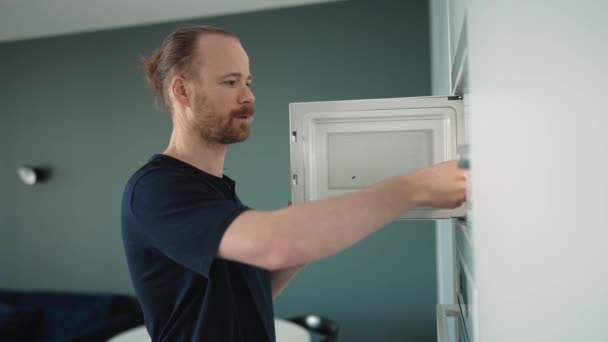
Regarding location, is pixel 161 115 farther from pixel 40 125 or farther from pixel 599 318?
pixel 599 318

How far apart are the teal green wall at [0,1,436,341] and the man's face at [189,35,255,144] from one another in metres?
2.53

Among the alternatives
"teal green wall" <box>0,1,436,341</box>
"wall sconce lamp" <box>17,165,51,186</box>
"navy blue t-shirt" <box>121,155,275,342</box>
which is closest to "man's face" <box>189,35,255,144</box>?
"navy blue t-shirt" <box>121,155,275,342</box>

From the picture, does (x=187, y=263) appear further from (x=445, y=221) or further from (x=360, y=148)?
(x=445, y=221)

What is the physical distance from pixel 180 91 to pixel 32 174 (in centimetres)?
378

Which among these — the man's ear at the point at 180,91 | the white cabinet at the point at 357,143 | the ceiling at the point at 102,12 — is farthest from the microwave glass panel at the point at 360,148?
the ceiling at the point at 102,12

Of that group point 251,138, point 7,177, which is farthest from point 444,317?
point 7,177

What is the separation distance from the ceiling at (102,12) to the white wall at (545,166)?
325cm

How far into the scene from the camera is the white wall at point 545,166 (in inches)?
18.1

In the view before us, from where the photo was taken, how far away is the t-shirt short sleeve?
76 centimetres

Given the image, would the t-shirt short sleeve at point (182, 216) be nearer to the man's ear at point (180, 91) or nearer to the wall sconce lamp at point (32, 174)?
the man's ear at point (180, 91)

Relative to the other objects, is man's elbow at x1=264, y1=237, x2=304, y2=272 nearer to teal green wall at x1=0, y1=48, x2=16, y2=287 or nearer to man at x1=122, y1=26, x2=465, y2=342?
man at x1=122, y1=26, x2=465, y2=342

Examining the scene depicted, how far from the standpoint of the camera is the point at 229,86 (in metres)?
1.00

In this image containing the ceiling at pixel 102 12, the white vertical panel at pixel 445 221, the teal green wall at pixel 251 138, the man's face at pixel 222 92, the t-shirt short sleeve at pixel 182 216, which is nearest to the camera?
the t-shirt short sleeve at pixel 182 216

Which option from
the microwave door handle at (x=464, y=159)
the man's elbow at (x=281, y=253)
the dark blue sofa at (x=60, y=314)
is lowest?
the dark blue sofa at (x=60, y=314)
